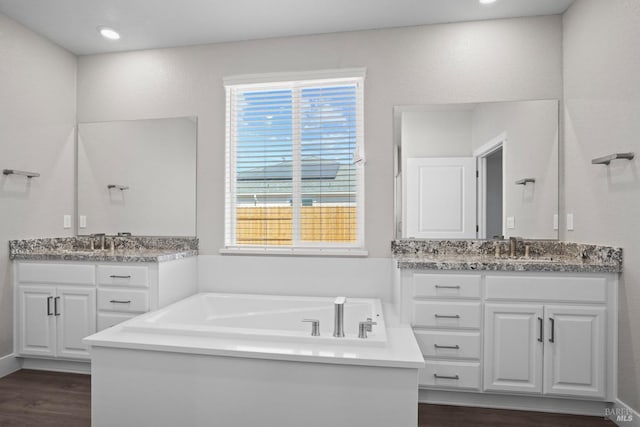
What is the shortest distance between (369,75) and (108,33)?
2135mm

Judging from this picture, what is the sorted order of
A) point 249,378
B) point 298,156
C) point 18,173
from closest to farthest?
point 249,378 → point 18,173 → point 298,156

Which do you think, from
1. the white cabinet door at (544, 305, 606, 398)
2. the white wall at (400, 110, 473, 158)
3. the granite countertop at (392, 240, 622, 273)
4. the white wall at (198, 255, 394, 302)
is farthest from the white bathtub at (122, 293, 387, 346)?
the white wall at (400, 110, 473, 158)

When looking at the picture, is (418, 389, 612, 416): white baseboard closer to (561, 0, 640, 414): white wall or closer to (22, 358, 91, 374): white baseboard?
(561, 0, 640, 414): white wall

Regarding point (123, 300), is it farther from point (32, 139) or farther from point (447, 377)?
point (447, 377)

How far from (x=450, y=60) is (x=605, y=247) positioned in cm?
167

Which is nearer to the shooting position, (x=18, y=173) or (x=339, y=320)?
(x=339, y=320)

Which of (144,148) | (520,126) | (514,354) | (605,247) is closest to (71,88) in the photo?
(144,148)

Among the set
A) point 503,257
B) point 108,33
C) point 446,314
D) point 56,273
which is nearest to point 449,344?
point 446,314

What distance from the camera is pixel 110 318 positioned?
2654 millimetres

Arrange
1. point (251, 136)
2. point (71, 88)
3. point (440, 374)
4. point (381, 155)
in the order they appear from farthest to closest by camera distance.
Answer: point (71, 88)
point (251, 136)
point (381, 155)
point (440, 374)

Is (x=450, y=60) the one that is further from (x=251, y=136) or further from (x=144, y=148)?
(x=144, y=148)

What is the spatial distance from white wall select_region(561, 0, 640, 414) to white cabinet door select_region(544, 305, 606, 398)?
0.11 m

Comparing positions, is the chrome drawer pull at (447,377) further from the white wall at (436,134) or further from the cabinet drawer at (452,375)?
the white wall at (436,134)

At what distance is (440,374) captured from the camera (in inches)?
88.9
